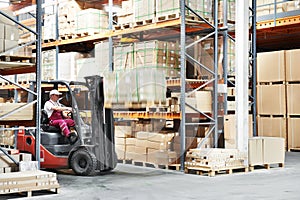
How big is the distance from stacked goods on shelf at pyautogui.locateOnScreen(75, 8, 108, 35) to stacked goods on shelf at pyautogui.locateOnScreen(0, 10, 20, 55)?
5130 mm

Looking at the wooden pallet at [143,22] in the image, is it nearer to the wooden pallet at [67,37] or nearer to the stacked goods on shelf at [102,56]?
the stacked goods on shelf at [102,56]

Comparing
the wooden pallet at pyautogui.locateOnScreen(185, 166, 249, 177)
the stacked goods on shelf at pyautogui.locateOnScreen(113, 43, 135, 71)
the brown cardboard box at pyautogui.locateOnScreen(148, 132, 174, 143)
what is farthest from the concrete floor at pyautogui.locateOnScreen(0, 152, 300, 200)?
the stacked goods on shelf at pyautogui.locateOnScreen(113, 43, 135, 71)

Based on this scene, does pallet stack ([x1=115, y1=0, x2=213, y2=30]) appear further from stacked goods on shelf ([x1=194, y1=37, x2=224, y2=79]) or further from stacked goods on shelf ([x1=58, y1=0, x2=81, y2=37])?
stacked goods on shelf ([x1=58, y1=0, x2=81, y2=37])

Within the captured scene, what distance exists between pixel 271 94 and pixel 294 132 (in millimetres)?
1223

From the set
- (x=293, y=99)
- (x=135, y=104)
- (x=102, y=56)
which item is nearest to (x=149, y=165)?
(x=135, y=104)

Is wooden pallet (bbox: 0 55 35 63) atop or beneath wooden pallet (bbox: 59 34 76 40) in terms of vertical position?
beneath

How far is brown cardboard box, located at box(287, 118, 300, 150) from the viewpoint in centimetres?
1310

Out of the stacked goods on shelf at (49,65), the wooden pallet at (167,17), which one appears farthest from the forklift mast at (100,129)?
the stacked goods on shelf at (49,65)

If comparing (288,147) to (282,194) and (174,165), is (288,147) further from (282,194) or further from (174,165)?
(282,194)

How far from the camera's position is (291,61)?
13.1m

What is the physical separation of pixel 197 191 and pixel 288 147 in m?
Result: 6.90

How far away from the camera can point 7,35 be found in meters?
7.25

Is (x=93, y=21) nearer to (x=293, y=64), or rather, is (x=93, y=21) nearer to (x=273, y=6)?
(x=273, y=6)

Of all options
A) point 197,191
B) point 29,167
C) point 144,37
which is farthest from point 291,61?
point 29,167
